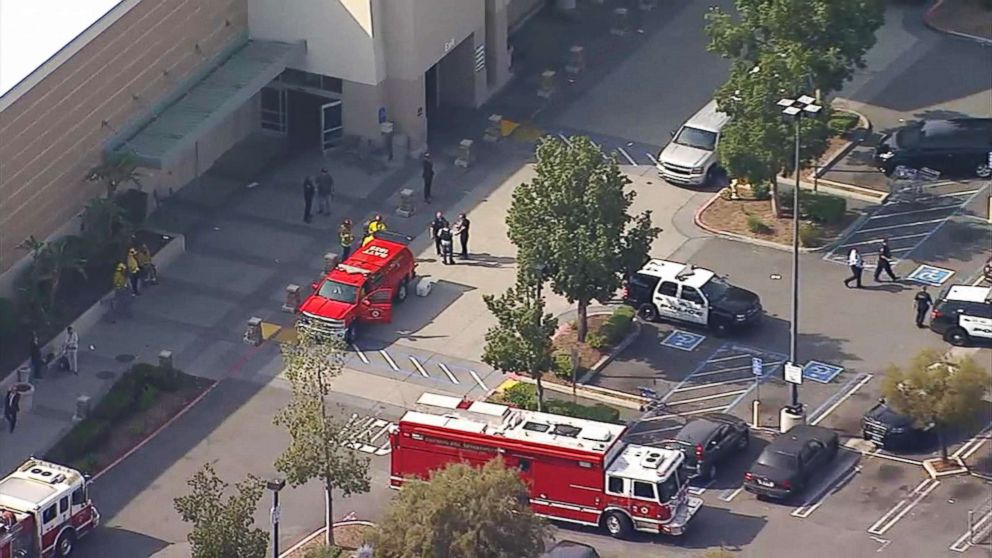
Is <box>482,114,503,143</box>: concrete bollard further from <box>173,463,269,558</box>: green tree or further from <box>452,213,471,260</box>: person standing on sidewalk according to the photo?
<box>173,463,269,558</box>: green tree

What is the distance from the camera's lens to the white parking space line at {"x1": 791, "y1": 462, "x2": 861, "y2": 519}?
63.8 metres

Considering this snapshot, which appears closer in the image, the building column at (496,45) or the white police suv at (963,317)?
the white police suv at (963,317)

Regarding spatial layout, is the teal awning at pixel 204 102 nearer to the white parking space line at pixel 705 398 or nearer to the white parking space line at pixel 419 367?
the white parking space line at pixel 419 367

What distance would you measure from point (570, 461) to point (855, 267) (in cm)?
1469

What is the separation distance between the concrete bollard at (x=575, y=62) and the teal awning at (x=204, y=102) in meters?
11.0

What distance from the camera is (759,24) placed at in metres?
77.6

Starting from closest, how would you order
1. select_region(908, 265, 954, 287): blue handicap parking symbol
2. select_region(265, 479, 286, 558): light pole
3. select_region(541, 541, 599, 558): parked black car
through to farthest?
select_region(265, 479, 286, 558): light pole < select_region(541, 541, 599, 558): parked black car < select_region(908, 265, 954, 287): blue handicap parking symbol

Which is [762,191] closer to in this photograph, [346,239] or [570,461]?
[346,239]

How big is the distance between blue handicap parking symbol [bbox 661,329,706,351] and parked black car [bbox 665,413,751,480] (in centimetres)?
561

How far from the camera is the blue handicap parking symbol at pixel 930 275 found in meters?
74.5

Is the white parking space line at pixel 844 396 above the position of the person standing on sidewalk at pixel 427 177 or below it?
below

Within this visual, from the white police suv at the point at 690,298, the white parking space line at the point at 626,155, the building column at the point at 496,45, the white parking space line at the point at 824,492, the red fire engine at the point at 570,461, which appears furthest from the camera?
the building column at the point at 496,45

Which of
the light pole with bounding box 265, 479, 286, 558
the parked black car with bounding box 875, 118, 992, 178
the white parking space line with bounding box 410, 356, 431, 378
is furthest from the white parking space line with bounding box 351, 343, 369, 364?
the parked black car with bounding box 875, 118, 992, 178

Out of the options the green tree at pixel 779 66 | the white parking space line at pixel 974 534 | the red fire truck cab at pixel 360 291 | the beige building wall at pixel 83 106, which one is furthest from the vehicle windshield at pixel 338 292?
the white parking space line at pixel 974 534
